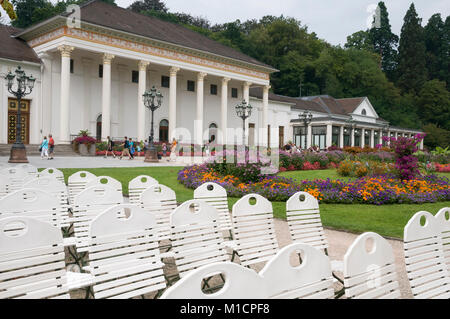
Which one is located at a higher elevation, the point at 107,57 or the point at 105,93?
the point at 107,57

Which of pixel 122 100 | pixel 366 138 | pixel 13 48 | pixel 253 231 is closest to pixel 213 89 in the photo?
pixel 122 100

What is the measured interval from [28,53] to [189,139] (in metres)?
20.4

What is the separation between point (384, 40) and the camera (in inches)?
4001

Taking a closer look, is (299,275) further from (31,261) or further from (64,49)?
(64,49)

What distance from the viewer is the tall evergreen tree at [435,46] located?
96.5 m

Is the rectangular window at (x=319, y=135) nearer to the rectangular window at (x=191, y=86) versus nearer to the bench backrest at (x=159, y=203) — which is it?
the rectangular window at (x=191, y=86)

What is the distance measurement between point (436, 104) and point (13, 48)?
266 feet

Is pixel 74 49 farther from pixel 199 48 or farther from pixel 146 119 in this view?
pixel 199 48

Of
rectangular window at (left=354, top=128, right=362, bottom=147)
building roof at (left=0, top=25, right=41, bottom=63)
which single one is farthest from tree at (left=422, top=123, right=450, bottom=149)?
building roof at (left=0, top=25, right=41, bottom=63)

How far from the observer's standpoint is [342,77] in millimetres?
83688

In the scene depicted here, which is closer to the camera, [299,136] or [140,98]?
[140,98]

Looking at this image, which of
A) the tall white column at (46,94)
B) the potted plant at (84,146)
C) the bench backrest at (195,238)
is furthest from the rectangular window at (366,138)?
the bench backrest at (195,238)

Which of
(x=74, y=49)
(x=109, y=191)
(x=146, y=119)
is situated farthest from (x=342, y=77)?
(x=109, y=191)

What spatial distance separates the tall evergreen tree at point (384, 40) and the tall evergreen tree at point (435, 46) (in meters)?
8.10
